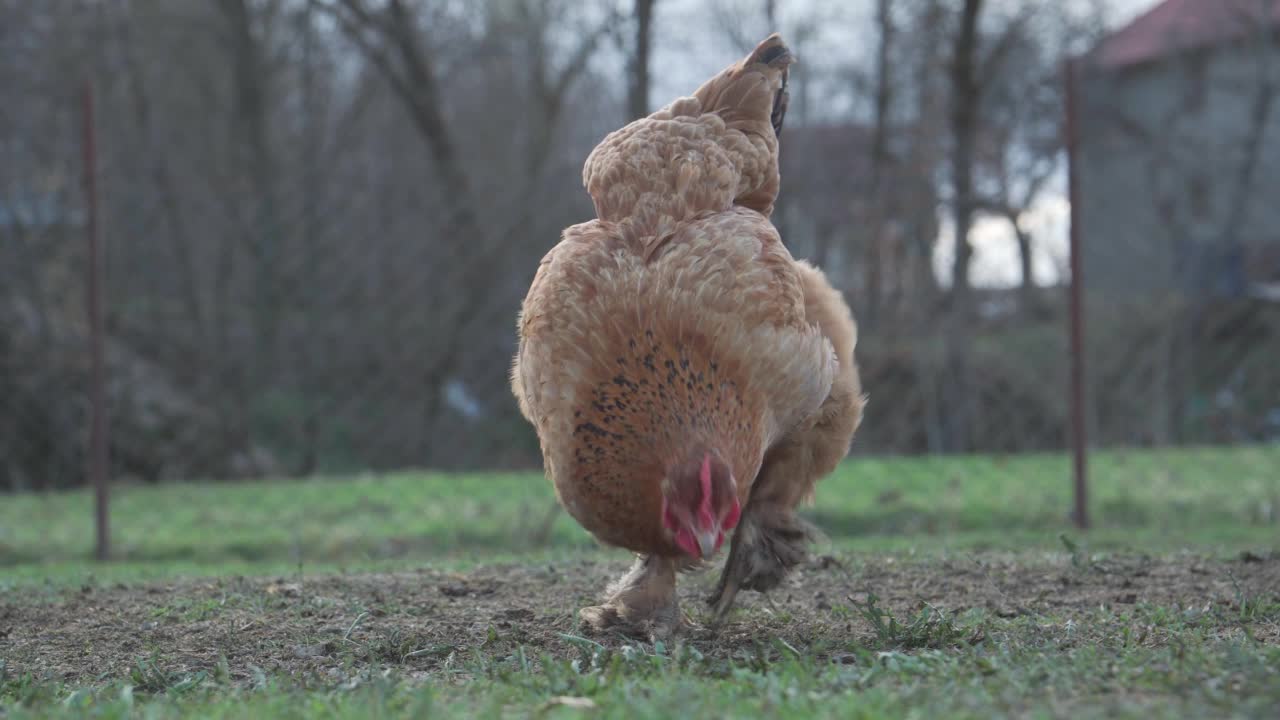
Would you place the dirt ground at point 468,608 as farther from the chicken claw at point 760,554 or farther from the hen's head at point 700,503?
the hen's head at point 700,503

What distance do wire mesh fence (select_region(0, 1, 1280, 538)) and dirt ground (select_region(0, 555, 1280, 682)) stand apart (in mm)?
5206

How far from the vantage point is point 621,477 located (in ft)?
10.8

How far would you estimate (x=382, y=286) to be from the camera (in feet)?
32.4

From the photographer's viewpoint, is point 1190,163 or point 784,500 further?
point 1190,163

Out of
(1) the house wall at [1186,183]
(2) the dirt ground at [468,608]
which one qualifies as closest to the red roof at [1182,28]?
(1) the house wall at [1186,183]

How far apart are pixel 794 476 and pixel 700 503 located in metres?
0.94

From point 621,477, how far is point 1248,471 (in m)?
8.21

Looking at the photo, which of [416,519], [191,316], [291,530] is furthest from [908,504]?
[191,316]

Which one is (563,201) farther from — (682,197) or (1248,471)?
(1248,471)

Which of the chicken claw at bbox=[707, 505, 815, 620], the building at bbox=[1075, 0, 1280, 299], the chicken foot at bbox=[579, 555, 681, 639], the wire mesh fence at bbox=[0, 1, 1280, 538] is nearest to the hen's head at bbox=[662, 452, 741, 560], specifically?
the chicken foot at bbox=[579, 555, 681, 639]

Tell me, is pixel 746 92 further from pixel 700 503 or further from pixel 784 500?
pixel 700 503

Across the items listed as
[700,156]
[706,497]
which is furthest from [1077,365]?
[706,497]

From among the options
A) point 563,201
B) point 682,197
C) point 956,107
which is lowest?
point 682,197

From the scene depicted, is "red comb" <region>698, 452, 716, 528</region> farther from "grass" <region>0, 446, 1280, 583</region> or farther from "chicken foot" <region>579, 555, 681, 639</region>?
"grass" <region>0, 446, 1280, 583</region>
